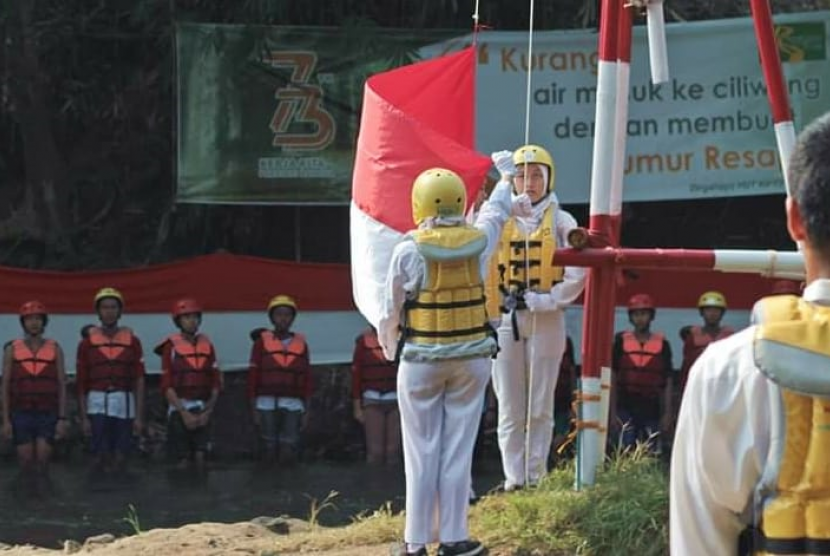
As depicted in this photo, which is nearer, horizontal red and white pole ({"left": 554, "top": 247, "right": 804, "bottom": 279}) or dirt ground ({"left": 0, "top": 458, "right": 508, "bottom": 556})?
horizontal red and white pole ({"left": 554, "top": 247, "right": 804, "bottom": 279})

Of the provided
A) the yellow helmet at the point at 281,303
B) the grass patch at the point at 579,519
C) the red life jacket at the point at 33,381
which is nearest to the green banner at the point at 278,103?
the yellow helmet at the point at 281,303

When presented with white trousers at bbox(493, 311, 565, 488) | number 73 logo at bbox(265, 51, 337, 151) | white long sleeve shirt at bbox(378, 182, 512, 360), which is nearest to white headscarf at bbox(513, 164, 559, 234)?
white trousers at bbox(493, 311, 565, 488)

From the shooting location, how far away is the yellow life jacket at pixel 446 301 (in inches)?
273

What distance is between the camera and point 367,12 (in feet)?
Answer: 49.7

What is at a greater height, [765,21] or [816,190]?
[765,21]

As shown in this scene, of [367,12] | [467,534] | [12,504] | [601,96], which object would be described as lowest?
[12,504]

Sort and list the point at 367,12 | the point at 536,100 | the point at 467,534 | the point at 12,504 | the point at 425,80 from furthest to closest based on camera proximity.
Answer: the point at 367,12, the point at 536,100, the point at 12,504, the point at 425,80, the point at 467,534

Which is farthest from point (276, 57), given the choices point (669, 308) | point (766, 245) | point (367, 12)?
point (766, 245)

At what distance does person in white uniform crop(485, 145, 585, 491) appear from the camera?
820 cm

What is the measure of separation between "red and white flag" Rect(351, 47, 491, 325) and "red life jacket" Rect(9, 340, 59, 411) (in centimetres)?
Result: 558

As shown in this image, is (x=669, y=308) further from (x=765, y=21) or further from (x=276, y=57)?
(x=765, y=21)

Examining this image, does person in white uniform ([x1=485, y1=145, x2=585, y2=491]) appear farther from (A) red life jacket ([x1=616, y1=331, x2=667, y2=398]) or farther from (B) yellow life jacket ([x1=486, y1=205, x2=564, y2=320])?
(A) red life jacket ([x1=616, y1=331, x2=667, y2=398])

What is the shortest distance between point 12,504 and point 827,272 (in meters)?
9.57

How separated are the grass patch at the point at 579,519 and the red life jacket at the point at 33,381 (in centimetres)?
546
